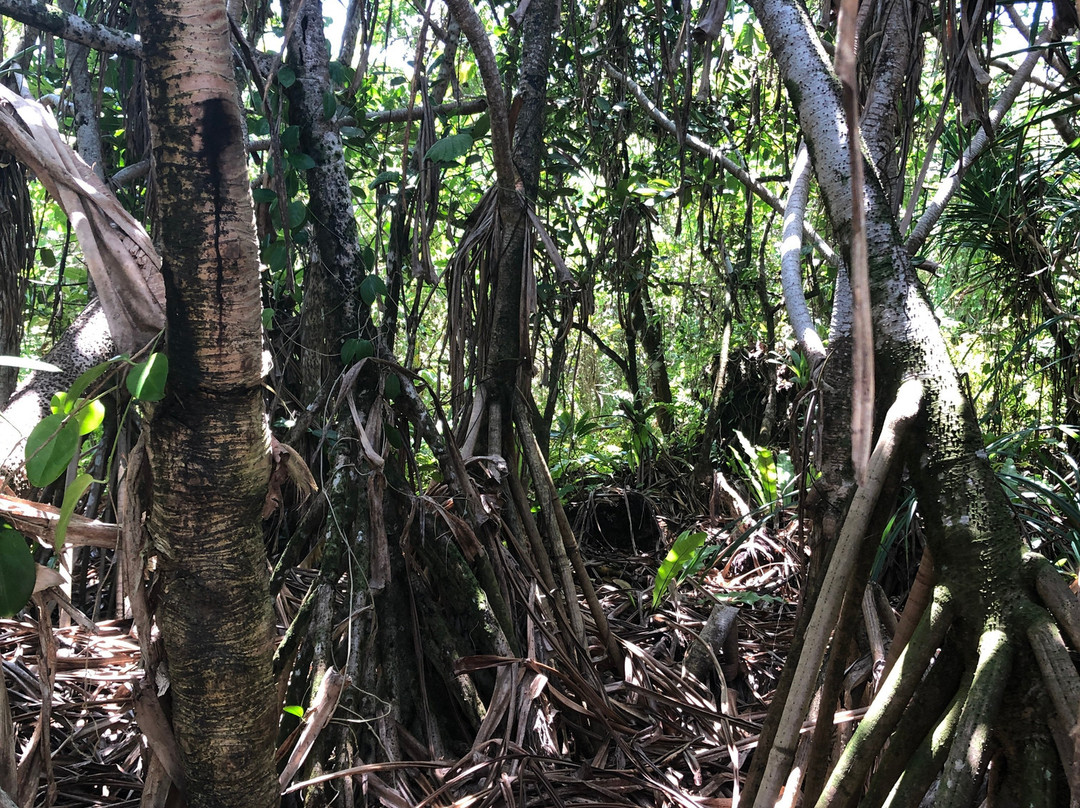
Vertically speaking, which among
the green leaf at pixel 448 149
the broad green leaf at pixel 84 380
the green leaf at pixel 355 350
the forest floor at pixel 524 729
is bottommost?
the forest floor at pixel 524 729

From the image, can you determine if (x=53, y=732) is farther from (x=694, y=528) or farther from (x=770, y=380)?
(x=770, y=380)

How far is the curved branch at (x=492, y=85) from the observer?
1.73 m

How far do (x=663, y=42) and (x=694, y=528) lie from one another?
2627mm

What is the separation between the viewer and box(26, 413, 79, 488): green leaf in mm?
862

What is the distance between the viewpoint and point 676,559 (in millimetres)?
3072

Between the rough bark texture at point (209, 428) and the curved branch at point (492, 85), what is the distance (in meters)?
0.95

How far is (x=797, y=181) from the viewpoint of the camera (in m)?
3.35

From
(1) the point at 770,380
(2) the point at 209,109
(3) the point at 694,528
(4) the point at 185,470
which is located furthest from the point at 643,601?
(2) the point at 209,109

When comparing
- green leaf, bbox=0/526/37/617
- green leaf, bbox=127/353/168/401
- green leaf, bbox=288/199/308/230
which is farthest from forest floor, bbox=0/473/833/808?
green leaf, bbox=288/199/308/230

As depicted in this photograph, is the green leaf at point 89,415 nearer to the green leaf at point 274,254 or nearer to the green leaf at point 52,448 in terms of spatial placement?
the green leaf at point 52,448

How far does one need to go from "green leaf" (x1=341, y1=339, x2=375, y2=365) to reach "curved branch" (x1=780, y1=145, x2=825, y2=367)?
153 cm

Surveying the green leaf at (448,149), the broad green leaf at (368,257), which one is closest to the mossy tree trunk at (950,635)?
the green leaf at (448,149)

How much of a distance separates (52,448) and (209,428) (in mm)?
177

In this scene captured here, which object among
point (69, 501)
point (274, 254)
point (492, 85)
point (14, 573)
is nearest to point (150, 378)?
point (69, 501)
